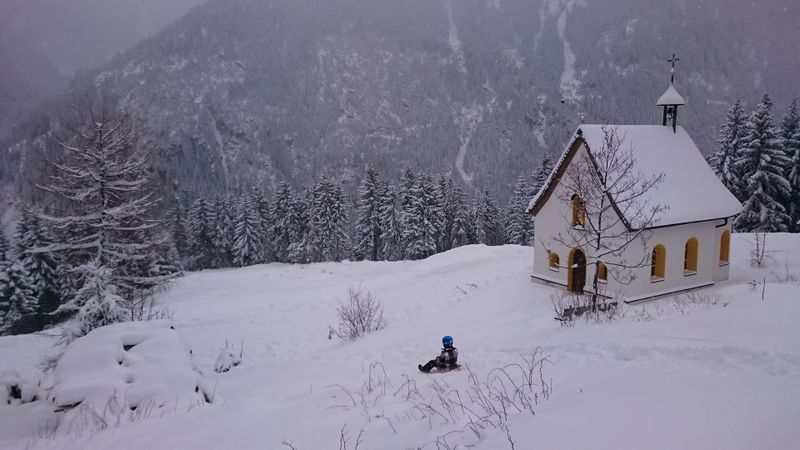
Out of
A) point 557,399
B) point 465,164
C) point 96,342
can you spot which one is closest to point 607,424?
point 557,399

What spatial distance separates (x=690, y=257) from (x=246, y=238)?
49087 millimetres

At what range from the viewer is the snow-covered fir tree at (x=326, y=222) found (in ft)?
173

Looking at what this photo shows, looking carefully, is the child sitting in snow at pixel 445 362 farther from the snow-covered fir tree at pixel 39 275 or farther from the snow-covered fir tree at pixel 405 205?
the snow-covered fir tree at pixel 39 275

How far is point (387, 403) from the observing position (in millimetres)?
6082

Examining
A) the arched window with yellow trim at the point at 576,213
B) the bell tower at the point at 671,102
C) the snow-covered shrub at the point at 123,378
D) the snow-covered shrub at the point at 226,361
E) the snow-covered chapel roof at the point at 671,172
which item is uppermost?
the bell tower at the point at 671,102

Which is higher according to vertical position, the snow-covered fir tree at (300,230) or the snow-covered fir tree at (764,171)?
the snow-covered fir tree at (764,171)

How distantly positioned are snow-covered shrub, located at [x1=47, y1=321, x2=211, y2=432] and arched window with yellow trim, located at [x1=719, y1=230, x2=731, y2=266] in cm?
2199

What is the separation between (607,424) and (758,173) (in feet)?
117

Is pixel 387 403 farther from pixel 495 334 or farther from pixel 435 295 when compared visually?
pixel 435 295

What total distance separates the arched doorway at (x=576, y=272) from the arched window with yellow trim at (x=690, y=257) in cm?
421

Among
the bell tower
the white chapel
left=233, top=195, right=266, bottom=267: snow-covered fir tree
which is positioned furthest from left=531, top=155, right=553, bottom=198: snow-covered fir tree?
left=233, top=195, right=266, bottom=267: snow-covered fir tree

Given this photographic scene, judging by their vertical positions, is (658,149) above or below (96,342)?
above

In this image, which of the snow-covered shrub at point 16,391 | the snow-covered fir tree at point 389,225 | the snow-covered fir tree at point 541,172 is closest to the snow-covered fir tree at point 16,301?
the snow-covered fir tree at point 389,225

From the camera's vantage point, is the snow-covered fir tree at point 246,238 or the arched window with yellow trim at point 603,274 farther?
the snow-covered fir tree at point 246,238
